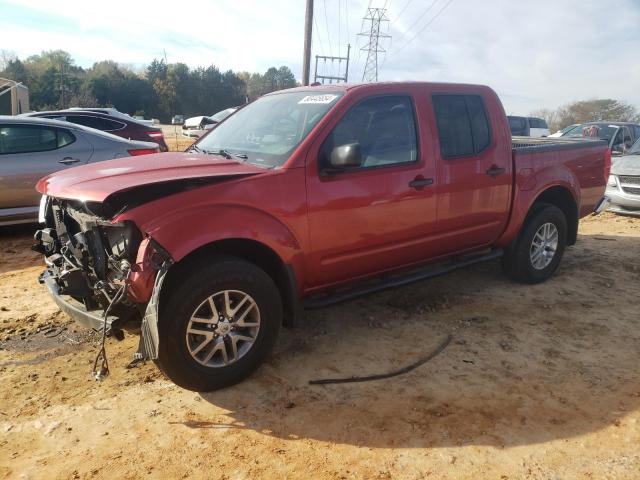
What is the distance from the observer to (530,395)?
320 centimetres

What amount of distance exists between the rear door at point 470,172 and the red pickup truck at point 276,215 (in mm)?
14

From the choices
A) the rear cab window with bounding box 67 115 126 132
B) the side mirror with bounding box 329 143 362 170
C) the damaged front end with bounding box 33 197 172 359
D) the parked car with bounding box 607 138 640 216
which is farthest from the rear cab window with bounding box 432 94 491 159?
the rear cab window with bounding box 67 115 126 132

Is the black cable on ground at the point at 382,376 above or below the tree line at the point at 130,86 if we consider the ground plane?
below

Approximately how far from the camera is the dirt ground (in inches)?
102

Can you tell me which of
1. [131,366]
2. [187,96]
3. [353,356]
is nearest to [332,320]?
[353,356]

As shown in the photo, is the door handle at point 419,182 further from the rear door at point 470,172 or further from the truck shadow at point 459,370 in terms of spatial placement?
the truck shadow at point 459,370

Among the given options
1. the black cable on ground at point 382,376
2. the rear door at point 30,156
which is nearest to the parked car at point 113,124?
the rear door at point 30,156

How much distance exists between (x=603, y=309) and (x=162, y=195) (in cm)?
407

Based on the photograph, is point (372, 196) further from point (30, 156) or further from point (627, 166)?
point (627, 166)

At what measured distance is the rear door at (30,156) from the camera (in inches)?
242

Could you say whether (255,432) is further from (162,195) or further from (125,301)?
(162,195)

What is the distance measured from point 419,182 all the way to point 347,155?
3.00ft

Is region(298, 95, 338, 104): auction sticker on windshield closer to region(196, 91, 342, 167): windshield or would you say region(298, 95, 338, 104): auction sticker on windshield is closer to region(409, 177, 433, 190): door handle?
region(196, 91, 342, 167): windshield

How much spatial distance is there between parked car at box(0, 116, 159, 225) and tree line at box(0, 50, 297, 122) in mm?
42426
